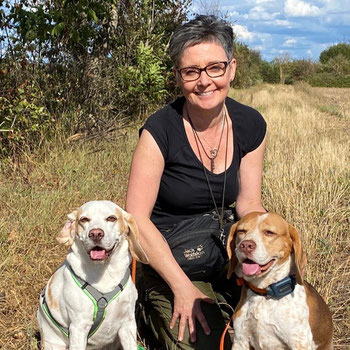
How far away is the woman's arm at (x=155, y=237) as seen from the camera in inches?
118

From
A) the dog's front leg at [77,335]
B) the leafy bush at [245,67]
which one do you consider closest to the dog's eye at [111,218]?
the dog's front leg at [77,335]

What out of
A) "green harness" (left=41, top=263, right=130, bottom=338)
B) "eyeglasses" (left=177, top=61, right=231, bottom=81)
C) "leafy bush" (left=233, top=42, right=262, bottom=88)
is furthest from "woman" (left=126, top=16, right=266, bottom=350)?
"leafy bush" (left=233, top=42, right=262, bottom=88)

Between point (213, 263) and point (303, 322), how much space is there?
92 centimetres

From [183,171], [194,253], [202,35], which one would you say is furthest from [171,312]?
[202,35]

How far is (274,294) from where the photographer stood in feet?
8.32

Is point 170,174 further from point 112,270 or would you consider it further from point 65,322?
point 65,322

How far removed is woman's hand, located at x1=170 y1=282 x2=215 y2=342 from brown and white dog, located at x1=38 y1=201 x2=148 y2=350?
33 centimetres

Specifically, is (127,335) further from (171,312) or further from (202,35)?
(202,35)

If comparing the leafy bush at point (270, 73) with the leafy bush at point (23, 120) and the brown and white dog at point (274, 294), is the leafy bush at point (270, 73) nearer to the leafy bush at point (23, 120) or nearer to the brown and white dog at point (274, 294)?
the leafy bush at point (23, 120)

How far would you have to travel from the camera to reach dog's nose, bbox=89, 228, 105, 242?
2496 millimetres

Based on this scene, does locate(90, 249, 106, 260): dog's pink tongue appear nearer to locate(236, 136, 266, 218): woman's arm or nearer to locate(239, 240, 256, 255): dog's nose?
locate(239, 240, 256, 255): dog's nose

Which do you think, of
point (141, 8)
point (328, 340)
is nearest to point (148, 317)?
point (328, 340)

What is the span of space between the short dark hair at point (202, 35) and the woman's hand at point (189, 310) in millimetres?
1493

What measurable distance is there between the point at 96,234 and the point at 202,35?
4.91 feet
